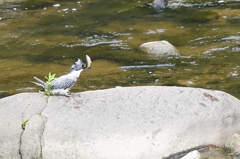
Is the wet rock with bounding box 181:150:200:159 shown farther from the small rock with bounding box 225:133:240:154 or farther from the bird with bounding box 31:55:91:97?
the bird with bounding box 31:55:91:97

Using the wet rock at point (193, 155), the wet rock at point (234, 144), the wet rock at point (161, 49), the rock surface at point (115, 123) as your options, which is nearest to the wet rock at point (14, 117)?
the rock surface at point (115, 123)

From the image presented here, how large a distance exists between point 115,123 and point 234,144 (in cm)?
142

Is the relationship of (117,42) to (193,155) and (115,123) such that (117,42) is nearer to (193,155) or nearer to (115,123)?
(115,123)

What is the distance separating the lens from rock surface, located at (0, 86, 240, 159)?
4.39m

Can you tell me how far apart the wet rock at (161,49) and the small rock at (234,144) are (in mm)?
4260

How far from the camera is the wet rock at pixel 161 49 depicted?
29.4 ft

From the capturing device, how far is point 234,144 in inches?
187

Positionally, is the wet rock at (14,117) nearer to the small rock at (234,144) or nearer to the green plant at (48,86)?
the green plant at (48,86)

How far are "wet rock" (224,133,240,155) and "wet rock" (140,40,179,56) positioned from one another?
4.26 metres

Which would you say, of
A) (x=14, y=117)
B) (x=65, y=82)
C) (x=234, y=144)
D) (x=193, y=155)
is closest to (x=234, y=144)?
(x=234, y=144)

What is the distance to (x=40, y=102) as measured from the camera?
15.6ft

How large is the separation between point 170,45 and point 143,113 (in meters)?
4.65

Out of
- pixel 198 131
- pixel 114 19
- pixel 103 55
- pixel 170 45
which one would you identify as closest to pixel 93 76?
pixel 103 55

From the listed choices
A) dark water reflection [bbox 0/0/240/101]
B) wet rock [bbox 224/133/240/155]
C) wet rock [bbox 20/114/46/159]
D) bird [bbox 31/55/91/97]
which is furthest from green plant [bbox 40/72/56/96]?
dark water reflection [bbox 0/0/240/101]
